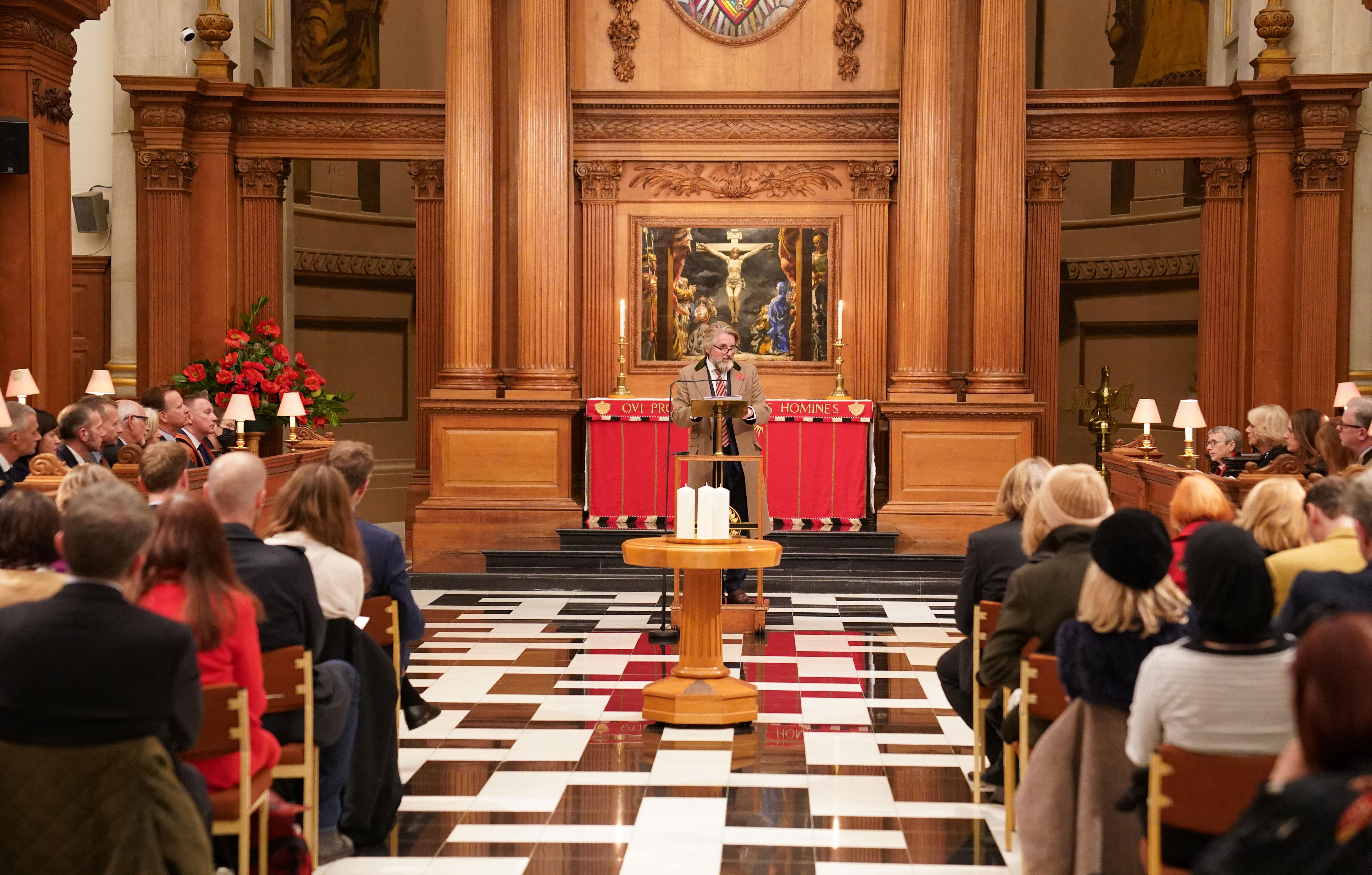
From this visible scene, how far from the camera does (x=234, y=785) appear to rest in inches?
164

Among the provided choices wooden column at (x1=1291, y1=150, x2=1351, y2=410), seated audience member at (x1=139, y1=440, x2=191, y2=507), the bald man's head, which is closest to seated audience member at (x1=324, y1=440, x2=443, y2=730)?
seated audience member at (x1=139, y1=440, x2=191, y2=507)

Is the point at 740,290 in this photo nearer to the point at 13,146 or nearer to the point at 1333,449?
the point at 13,146

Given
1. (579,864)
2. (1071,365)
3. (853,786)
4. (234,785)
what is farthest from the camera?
(1071,365)

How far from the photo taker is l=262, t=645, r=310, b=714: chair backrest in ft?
14.8

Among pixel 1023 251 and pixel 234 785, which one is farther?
pixel 1023 251

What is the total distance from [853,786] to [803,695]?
1757mm

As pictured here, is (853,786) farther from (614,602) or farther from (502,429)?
(502,429)

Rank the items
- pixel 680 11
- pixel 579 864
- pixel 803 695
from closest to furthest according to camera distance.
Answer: pixel 579 864 → pixel 803 695 → pixel 680 11

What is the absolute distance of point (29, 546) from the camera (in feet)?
12.9

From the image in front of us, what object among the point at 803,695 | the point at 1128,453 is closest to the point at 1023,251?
the point at 1128,453

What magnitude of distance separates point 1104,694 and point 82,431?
229 inches

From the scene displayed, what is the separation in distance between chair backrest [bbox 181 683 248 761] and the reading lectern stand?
123 inches

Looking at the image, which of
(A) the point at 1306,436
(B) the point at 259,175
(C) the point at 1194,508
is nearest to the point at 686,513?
(C) the point at 1194,508

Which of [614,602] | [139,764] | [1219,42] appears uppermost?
[1219,42]
